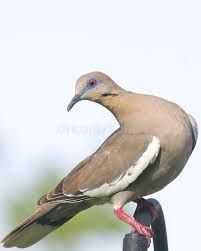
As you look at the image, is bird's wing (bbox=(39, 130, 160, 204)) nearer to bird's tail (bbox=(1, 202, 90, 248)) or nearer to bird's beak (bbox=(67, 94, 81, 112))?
bird's tail (bbox=(1, 202, 90, 248))

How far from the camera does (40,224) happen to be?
6.73 metres

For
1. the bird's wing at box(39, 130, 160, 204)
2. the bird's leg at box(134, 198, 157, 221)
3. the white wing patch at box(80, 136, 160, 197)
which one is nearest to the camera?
the bird's leg at box(134, 198, 157, 221)

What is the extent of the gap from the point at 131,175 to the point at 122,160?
0.21 m

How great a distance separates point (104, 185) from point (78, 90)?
0.62m

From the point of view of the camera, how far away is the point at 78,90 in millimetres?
6730

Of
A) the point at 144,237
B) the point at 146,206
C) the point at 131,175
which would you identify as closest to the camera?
the point at 144,237

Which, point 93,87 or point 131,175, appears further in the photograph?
point 93,87

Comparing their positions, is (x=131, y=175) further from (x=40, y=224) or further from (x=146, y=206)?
(x=40, y=224)

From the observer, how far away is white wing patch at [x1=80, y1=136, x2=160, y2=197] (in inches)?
251

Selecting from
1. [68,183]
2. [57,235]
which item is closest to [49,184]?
[57,235]

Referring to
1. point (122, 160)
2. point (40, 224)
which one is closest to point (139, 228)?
point (122, 160)

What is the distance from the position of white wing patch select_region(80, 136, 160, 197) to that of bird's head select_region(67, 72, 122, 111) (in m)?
0.53

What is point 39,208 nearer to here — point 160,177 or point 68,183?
point 68,183

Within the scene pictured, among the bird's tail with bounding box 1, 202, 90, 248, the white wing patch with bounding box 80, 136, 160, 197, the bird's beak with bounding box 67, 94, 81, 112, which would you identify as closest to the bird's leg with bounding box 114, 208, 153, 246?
the white wing patch with bounding box 80, 136, 160, 197
